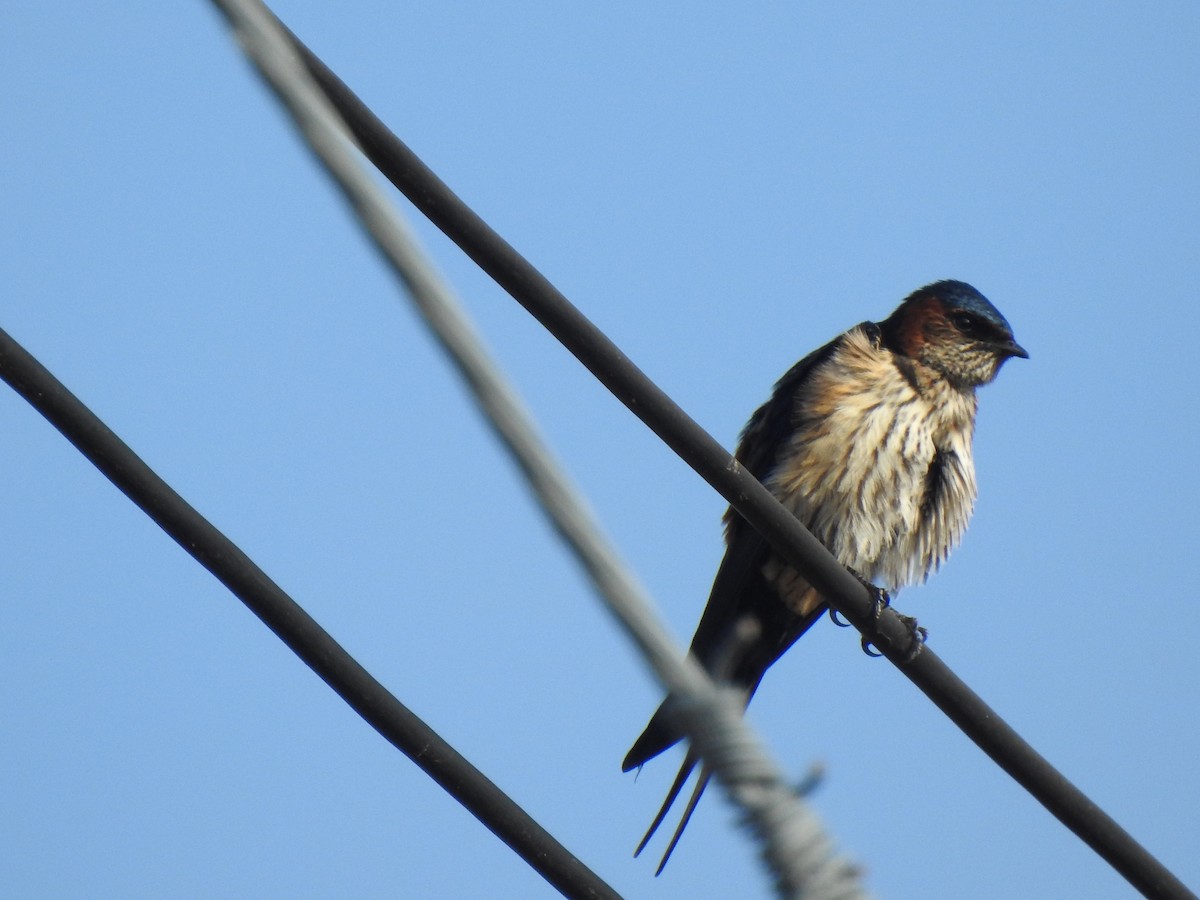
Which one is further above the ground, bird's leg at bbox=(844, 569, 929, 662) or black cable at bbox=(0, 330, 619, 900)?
bird's leg at bbox=(844, 569, 929, 662)

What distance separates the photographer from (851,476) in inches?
242

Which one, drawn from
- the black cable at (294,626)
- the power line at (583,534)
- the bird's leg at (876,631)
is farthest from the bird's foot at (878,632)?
the power line at (583,534)

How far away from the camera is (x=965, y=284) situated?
754cm

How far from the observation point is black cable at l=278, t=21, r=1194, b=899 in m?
2.94

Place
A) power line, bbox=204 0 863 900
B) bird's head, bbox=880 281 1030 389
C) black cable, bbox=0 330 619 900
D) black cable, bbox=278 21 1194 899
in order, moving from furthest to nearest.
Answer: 1. bird's head, bbox=880 281 1030 389
2. black cable, bbox=278 21 1194 899
3. black cable, bbox=0 330 619 900
4. power line, bbox=204 0 863 900

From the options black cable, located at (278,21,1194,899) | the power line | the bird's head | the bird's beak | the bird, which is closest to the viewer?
the power line

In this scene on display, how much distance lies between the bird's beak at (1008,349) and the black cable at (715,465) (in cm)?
350

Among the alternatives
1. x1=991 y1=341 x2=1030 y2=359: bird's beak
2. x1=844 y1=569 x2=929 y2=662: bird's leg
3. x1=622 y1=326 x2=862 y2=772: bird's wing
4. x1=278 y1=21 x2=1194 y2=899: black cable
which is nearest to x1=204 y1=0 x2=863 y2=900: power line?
x1=278 y1=21 x2=1194 y2=899: black cable

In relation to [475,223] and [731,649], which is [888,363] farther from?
[731,649]

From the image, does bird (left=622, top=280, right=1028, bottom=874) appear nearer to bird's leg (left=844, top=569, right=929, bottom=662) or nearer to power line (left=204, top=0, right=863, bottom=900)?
bird's leg (left=844, top=569, right=929, bottom=662)

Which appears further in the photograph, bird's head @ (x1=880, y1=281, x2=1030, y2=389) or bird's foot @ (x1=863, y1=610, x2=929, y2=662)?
bird's head @ (x1=880, y1=281, x2=1030, y2=389)

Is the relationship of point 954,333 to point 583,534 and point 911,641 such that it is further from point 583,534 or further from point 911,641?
point 583,534

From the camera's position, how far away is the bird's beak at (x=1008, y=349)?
727cm

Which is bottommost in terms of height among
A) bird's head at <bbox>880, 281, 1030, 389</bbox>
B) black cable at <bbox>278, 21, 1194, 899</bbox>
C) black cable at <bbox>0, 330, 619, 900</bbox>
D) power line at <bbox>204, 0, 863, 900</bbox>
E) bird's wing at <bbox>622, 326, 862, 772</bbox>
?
power line at <bbox>204, 0, 863, 900</bbox>
